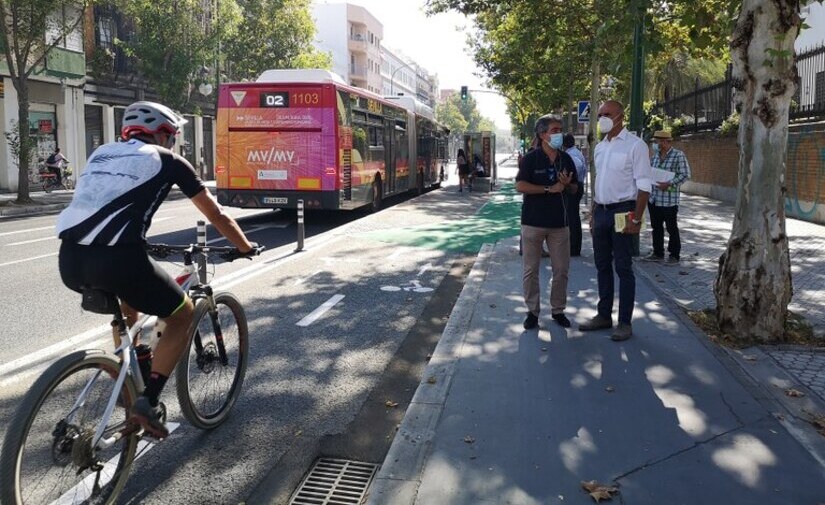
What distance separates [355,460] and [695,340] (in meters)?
3.41

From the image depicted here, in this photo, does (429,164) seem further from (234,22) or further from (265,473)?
(265,473)

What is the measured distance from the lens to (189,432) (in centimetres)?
441

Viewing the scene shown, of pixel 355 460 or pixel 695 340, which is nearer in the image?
pixel 355 460

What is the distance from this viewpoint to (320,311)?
25.4ft

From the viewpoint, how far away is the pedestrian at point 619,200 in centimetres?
619

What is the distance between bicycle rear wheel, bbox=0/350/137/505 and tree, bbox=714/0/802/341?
497 cm

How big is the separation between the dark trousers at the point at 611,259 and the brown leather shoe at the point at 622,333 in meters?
0.04

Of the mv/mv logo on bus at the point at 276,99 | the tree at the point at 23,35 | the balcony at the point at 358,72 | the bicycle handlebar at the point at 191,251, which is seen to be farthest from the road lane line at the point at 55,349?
the balcony at the point at 358,72

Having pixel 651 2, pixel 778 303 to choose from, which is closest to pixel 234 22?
pixel 651 2

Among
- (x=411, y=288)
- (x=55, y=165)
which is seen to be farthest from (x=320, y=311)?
(x=55, y=165)

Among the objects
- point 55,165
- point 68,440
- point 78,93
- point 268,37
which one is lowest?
point 68,440

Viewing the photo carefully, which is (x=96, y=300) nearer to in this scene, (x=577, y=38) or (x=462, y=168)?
(x=577, y=38)

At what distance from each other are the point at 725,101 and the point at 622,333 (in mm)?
20450

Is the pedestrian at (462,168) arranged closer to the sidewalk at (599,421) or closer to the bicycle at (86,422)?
→ the sidewalk at (599,421)
